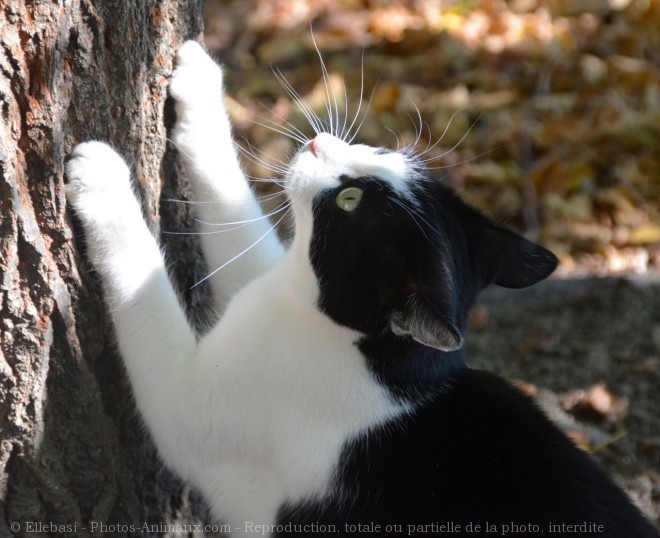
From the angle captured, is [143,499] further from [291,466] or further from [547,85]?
[547,85]

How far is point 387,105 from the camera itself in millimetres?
4203

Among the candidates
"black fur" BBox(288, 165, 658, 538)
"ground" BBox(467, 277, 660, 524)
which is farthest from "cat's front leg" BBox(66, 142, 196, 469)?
"ground" BBox(467, 277, 660, 524)

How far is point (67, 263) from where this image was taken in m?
1.71

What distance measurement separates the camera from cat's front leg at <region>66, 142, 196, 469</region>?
174 centimetres

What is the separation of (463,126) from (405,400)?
2.45 meters

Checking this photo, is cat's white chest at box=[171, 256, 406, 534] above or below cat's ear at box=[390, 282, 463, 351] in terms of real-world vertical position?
below

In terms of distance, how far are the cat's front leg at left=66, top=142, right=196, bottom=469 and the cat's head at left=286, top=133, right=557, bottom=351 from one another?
12.8 inches

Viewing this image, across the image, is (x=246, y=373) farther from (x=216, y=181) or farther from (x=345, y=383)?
(x=216, y=181)

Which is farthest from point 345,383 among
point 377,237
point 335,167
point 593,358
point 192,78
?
point 593,358

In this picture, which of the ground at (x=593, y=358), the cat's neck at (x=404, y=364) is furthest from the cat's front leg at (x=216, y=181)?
the ground at (x=593, y=358)

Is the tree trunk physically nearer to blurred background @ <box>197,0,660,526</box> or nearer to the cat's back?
the cat's back

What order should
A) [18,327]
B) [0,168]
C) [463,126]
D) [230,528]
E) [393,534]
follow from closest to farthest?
[0,168] → [18,327] → [393,534] → [230,528] → [463,126]

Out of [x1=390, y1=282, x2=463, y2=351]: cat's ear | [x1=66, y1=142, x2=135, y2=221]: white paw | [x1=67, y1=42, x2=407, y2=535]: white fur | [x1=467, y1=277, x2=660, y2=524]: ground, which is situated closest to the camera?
[x1=390, y1=282, x2=463, y2=351]: cat's ear

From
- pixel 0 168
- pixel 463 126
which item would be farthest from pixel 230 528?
pixel 463 126
